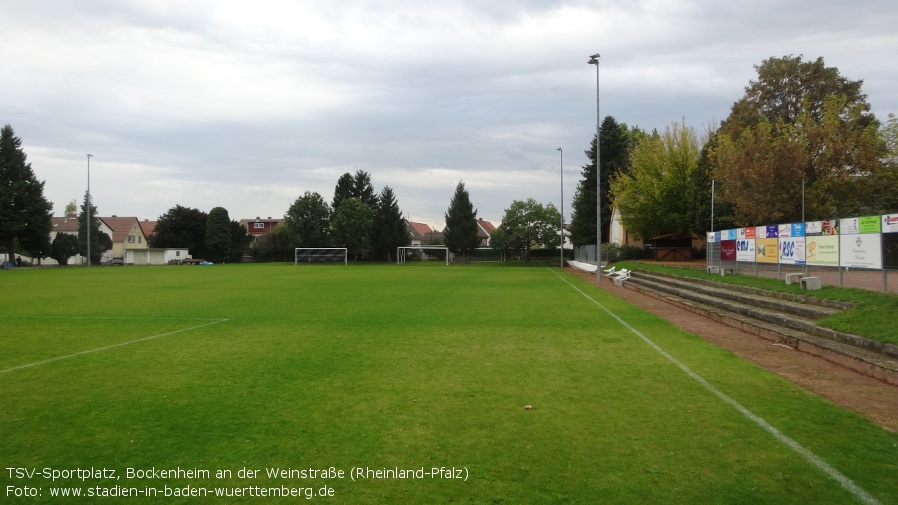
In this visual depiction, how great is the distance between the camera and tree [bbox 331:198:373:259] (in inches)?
3004

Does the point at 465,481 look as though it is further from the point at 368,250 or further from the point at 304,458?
the point at 368,250

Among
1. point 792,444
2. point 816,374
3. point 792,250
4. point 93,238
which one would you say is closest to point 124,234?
point 93,238

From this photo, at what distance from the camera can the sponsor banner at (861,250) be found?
12.5 meters

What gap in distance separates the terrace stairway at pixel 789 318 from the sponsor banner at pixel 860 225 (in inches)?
75.1

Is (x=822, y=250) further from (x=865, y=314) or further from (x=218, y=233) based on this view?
(x=218, y=233)

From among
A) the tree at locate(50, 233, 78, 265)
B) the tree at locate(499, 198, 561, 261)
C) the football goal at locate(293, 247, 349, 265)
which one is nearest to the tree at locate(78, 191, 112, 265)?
the tree at locate(50, 233, 78, 265)

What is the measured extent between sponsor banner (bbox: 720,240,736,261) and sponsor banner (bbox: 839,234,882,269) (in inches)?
326

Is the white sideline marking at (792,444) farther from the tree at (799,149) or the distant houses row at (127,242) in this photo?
the distant houses row at (127,242)

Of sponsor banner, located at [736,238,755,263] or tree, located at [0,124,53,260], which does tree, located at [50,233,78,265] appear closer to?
tree, located at [0,124,53,260]

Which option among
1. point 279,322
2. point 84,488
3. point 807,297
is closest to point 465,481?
point 84,488

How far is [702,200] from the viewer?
143ft

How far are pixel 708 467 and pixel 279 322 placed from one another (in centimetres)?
1134

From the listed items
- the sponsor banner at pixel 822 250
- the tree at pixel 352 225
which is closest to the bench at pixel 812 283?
the sponsor banner at pixel 822 250

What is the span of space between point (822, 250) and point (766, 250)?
3.89 metres
